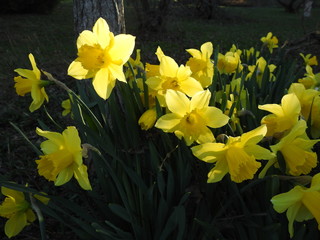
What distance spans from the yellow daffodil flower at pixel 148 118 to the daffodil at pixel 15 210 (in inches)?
22.5

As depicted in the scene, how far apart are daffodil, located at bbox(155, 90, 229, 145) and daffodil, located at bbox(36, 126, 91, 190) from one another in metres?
0.29

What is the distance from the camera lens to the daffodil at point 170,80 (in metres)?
1.33

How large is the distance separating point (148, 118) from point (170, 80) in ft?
0.57

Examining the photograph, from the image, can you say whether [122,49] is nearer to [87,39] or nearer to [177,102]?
[87,39]

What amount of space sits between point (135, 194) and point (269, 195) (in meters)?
0.52

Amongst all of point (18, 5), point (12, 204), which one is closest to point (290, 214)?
point (12, 204)

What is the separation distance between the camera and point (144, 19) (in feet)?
26.4

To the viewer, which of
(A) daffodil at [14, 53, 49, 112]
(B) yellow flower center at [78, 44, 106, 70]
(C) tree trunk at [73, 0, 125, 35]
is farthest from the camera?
(C) tree trunk at [73, 0, 125, 35]

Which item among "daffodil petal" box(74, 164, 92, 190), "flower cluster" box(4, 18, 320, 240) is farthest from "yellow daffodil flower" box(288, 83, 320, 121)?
"daffodil petal" box(74, 164, 92, 190)

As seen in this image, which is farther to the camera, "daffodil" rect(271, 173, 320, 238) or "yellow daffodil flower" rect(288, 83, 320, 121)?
"yellow daffodil flower" rect(288, 83, 320, 121)

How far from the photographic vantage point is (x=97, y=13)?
2305 mm

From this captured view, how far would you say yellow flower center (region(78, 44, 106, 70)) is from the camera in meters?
1.22

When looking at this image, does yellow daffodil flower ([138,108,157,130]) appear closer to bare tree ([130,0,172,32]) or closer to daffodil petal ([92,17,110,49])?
daffodil petal ([92,17,110,49])

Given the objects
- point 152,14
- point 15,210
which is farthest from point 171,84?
point 152,14
